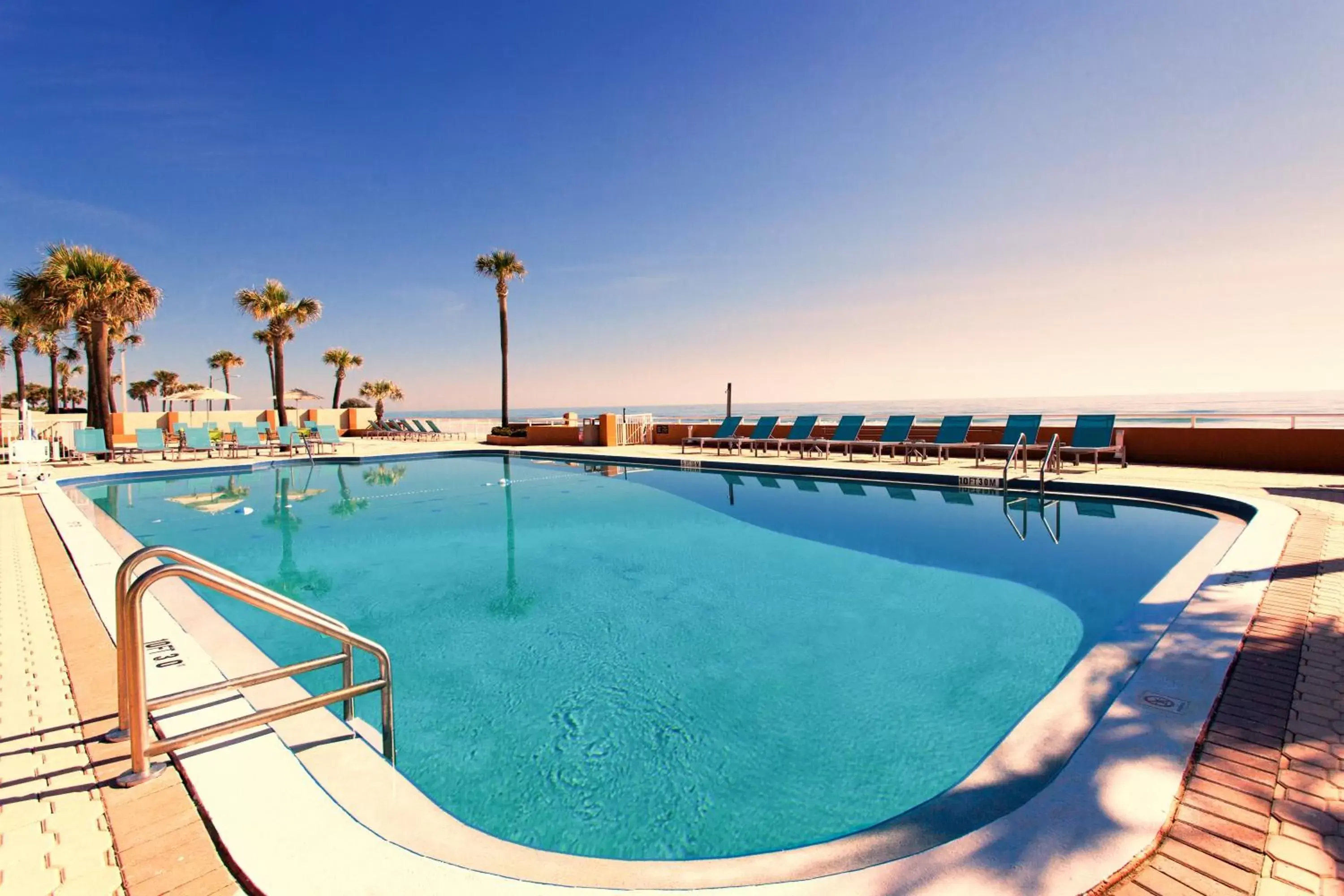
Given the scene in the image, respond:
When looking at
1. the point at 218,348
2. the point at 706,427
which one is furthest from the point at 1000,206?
the point at 218,348

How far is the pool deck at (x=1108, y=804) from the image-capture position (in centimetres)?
152

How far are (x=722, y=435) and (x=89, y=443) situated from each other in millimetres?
16024

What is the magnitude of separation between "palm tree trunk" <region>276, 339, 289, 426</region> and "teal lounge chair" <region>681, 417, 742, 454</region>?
1704 centimetres

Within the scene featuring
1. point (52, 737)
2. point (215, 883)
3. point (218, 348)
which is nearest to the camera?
point (215, 883)

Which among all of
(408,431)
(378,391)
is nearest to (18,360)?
(378,391)

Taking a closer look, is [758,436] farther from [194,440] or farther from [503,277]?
[194,440]

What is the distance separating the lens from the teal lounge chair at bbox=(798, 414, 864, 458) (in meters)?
→ 13.9

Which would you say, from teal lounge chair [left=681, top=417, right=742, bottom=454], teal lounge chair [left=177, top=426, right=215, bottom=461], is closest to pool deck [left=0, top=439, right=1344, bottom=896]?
teal lounge chair [left=681, top=417, right=742, bottom=454]

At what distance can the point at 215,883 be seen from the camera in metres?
1.53

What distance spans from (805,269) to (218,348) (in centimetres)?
4879

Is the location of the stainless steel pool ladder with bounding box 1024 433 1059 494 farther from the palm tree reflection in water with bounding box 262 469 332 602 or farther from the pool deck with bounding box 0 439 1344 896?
the palm tree reflection in water with bounding box 262 469 332 602

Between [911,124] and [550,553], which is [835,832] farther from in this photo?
[911,124]

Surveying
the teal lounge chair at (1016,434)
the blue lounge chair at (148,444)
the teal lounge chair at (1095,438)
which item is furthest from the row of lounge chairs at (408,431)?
Result: the teal lounge chair at (1095,438)

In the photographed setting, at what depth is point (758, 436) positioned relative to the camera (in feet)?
51.6
